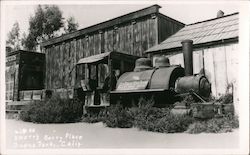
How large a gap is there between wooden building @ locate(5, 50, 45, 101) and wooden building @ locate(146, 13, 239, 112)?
24.4 feet

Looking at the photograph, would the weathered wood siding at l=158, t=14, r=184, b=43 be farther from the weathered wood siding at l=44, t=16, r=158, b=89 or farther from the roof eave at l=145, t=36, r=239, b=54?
the roof eave at l=145, t=36, r=239, b=54

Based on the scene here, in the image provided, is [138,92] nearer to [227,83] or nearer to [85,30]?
[227,83]

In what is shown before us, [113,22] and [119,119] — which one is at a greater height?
[113,22]

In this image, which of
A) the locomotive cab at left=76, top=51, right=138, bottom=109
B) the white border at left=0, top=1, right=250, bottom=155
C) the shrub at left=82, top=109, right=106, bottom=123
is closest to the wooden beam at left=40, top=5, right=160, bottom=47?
the locomotive cab at left=76, top=51, right=138, bottom=109

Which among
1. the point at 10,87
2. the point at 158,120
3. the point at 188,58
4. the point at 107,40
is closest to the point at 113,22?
the point at 107,40

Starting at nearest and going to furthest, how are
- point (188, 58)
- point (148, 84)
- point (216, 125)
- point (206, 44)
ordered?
1. point (216, 125)
2. point (188, 58)
3. point (148, 84)
4. point (206, 44)

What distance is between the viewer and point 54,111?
8742 millimetres

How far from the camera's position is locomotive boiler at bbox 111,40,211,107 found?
7.81 meters

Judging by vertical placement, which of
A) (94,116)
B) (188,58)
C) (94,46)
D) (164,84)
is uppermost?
(94,46)

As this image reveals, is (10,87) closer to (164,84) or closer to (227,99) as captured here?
(164,84)

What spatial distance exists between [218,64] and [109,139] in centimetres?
443

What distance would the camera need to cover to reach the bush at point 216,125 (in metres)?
6.42

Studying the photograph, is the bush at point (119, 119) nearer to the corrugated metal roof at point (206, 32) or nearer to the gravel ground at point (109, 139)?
the gravel ground at point (109, 139)

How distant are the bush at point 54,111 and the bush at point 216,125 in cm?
389
